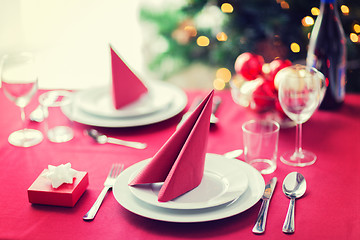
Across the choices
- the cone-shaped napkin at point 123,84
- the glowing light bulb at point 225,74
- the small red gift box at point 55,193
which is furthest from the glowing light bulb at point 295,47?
the small red gift box at point 55,193

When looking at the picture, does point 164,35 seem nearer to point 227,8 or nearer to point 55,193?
point 227,8

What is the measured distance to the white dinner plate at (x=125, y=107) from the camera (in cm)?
144

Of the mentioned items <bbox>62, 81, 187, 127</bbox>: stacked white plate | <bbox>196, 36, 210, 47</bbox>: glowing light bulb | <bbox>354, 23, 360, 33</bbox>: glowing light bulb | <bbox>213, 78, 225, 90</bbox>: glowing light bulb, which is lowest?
<bbox>213, 78, 225, 90</bbox>: glowing light bulb

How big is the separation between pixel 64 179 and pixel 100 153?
0.25 metres

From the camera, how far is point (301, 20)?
8.04ft

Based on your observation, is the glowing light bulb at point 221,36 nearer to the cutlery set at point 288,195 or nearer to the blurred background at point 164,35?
the blurred background at point 164,35

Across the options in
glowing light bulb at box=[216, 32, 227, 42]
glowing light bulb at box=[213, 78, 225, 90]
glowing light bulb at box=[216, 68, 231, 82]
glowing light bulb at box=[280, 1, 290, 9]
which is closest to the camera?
glowing light bulb at box=[280, 1, 290, 9]

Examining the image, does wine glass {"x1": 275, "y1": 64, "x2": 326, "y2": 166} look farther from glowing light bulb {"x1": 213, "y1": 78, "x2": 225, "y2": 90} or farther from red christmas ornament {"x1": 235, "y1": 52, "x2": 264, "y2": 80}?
glowing light bulb {"x1": 213, "y1": 78, "x2": 225, "y2": 90}

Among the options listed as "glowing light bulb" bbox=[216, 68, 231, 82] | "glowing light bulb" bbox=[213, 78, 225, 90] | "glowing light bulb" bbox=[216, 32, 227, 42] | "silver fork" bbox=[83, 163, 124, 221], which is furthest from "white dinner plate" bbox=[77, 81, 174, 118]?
"glowing light bulb" bbox=[213, 78, 225, 90]

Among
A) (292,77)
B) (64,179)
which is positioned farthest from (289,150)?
(64,179)

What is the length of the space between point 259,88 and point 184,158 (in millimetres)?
455

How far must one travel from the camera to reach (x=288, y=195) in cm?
Result: 103

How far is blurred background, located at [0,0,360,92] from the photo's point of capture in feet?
8.11

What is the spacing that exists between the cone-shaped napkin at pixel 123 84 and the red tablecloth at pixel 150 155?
4.9 inches
